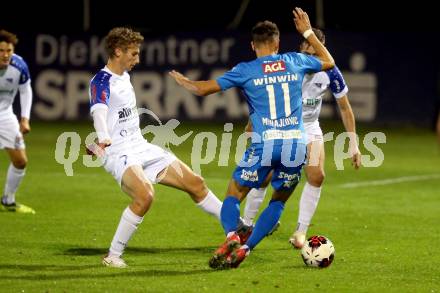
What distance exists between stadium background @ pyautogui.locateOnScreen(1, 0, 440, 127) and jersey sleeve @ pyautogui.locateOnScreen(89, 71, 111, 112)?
16.8m

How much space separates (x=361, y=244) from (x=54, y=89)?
17805 mm

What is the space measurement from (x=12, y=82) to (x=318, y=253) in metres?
5.50

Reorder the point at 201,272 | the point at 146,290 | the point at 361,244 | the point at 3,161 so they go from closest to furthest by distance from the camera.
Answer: the point at 146,290 → the point at 201,272 → the point at 361,244 → the point at 3,161

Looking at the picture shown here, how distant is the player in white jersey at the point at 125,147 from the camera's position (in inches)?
383

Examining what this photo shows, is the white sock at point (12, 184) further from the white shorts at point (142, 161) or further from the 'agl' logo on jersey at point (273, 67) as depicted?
the 'agl' logo on jersey at point (273, 67)

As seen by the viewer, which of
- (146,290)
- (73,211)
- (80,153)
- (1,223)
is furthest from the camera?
(80,153)

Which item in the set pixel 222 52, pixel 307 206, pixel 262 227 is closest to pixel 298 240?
pixel 307 206

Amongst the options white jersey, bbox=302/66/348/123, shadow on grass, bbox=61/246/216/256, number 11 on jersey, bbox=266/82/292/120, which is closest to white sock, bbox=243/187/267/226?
shadow on grass, bbox=61/246/216/256

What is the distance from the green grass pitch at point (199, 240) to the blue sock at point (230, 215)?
42cm

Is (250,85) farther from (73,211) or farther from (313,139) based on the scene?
(73,211)

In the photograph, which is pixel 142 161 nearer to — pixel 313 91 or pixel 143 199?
pixel 143 199

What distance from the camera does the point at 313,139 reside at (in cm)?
1126

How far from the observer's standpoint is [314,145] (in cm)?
1120

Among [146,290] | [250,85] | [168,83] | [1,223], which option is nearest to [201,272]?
[146,290]
